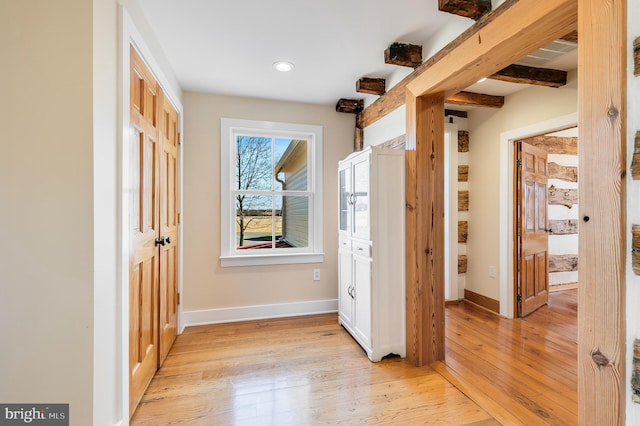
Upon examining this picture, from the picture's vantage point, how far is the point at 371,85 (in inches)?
108

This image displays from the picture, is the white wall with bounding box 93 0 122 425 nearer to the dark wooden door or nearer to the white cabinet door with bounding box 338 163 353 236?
the white cabinet door with bounding box 338 163 353 236

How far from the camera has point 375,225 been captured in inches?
88.8

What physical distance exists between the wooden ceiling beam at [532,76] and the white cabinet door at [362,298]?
6.54 ft

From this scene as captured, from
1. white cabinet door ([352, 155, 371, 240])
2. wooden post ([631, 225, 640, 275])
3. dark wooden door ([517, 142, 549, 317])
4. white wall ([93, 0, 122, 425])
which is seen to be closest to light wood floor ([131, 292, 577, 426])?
white wall ([93, 0, 122, 425])

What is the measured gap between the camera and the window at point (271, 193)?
312 cm

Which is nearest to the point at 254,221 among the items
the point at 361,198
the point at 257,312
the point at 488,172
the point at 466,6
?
the point at 257,312

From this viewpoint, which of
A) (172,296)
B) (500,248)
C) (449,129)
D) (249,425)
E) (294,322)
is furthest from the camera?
(449,129)

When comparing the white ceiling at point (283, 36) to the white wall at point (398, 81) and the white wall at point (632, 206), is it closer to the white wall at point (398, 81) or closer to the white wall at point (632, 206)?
the white wall at point (398, 81)

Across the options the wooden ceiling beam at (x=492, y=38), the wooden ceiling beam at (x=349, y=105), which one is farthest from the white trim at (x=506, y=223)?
the wooden ceiling beam at (x=349, y=105)

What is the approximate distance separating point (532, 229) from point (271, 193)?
3081 millimetres

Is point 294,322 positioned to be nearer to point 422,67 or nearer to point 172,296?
point 172,296

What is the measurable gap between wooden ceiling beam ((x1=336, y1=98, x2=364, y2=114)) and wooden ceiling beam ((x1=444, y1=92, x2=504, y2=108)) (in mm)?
923
